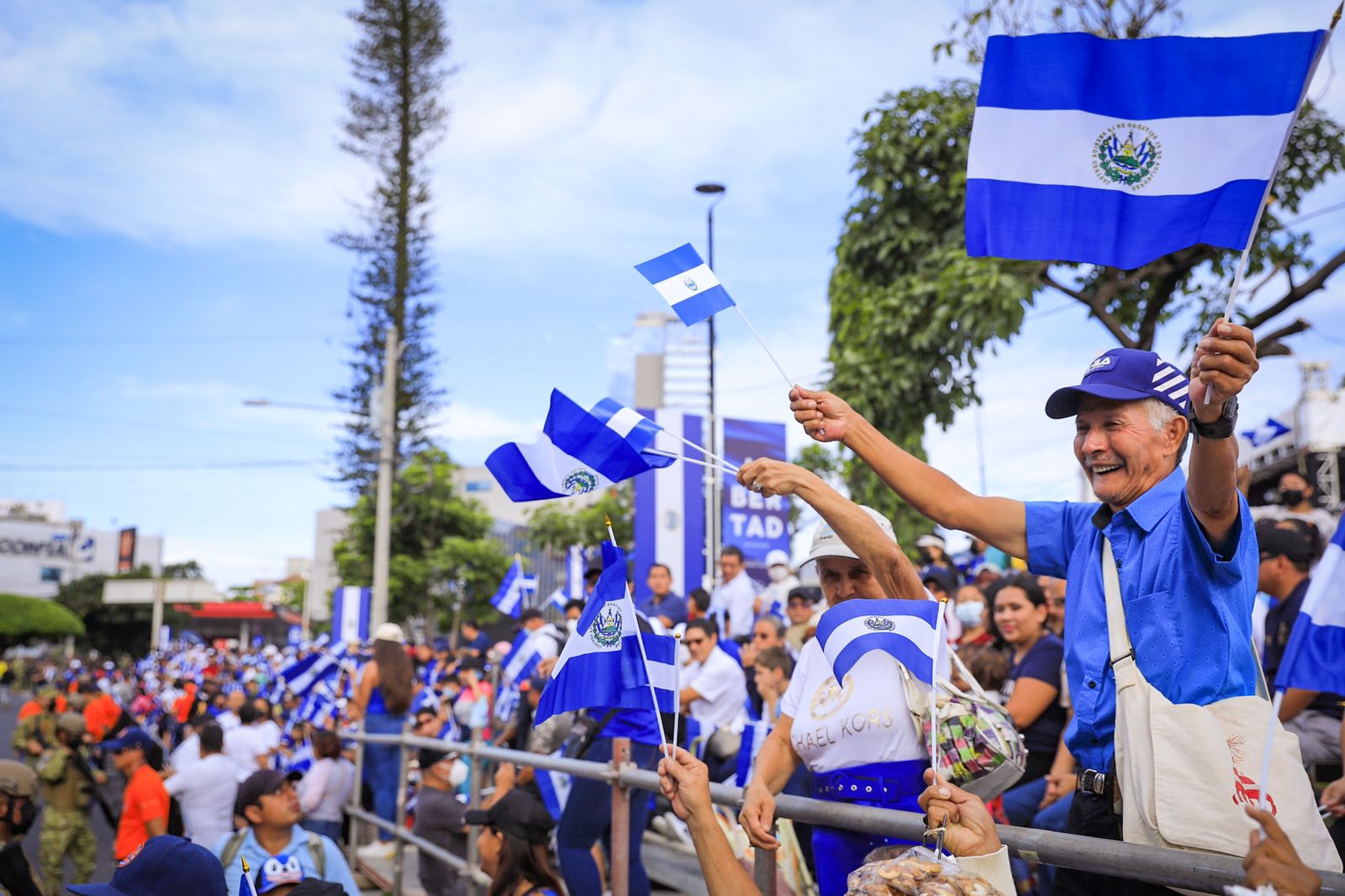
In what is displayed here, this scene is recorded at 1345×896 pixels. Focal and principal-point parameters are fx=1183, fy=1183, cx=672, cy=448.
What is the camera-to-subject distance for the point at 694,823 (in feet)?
9.20

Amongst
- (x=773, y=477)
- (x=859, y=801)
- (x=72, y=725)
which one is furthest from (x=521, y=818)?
(x=72, y=725)

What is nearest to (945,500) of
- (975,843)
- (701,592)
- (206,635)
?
(975,843)

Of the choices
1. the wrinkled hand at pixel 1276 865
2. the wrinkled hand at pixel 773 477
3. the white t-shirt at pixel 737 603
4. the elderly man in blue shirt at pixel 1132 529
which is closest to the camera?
the wrinkled hand at pixel 1276 865

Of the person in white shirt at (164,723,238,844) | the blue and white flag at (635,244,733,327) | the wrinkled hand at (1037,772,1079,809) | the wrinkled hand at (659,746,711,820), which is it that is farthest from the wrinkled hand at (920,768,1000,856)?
the person in white shirt at (164,723,238,844)

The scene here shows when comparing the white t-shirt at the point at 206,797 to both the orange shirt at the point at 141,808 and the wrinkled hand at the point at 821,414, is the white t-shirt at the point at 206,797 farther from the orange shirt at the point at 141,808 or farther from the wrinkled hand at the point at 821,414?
the wrinkled hand at the point at 821,414

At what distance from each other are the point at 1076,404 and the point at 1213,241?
48 centimetres

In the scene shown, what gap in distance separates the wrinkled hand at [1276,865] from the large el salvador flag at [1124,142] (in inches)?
53.9

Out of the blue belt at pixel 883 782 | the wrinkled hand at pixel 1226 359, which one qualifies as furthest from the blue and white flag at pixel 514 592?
the wrinkled hand at pixel 1226 359

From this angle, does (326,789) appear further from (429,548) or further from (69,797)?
(429,548)

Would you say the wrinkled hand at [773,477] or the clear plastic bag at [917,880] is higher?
the wrinkled hand at [773,477]

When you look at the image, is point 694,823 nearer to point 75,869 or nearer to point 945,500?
point 945,500

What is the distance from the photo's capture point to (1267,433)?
1238cm

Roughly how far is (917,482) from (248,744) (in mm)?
10363

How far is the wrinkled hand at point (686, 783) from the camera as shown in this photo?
2.84 meters
